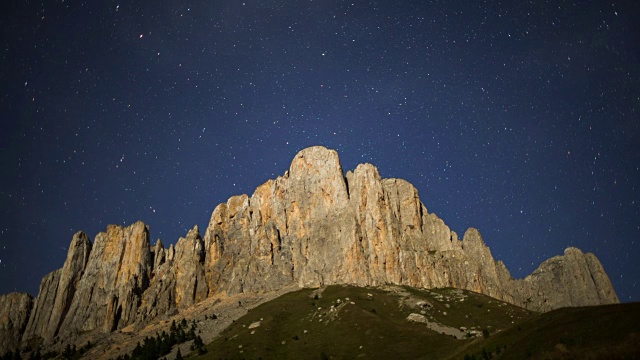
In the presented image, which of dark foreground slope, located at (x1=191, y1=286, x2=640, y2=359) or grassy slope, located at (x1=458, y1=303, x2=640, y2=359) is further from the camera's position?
dark foreground slope, located at (x1=191, y1=286, x2=640, y2=359)

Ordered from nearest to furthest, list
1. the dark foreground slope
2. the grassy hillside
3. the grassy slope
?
the grassy slope → the dark foreground slope → the grassy hillside

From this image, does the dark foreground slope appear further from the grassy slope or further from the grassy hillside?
the grassy hillside

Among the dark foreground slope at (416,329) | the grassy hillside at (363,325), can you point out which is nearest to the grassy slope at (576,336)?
the dark foreground slope at (416,329)

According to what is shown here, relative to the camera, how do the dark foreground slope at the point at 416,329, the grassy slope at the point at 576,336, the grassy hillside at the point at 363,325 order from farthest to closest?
1. the grassy hillside at the point at 363,325
2. the dark foreground slope at the point at 416,329
3. the grassy slope at the point at 576,336

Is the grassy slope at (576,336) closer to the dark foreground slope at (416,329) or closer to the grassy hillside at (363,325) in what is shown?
the dark foreground slope at (416,329)

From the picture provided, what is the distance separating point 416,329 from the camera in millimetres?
116812

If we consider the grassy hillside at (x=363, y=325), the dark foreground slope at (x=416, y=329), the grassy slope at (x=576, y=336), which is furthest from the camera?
the grassy hillside at (x=363, y=325)

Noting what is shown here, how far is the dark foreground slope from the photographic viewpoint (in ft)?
165

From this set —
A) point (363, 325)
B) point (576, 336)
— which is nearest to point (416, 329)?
point (363, 325)

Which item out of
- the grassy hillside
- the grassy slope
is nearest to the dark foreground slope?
the grassy slope

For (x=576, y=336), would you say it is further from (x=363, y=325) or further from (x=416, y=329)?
(x=363, y=325)

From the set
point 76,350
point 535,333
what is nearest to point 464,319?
point 535,333

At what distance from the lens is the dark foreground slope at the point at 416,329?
5038 cm

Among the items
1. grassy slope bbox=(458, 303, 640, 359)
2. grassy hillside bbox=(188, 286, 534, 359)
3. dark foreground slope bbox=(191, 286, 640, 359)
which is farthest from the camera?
grassy hillside bbox=(188, 286, 534, 359)
